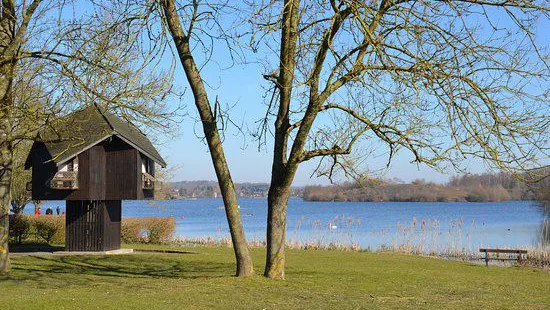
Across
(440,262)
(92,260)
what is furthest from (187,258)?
(440,262)

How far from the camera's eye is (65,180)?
23.9 metres

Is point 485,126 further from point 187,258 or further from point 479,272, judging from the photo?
point 187,258

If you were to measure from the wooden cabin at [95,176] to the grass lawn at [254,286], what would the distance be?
7.99ft

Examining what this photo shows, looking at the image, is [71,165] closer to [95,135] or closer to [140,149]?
[95,135]

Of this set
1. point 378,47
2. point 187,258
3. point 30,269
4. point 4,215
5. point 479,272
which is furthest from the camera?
point 187,258

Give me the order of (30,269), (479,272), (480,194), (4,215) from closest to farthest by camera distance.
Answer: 1. (4,215)
2. (30,269)
3. (479,272)
4. (480,194)

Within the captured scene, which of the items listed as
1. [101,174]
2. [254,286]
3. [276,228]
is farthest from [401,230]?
[254,286]

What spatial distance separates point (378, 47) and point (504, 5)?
255 centimetres

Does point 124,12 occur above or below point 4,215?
above

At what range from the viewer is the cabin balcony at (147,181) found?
25441 mm

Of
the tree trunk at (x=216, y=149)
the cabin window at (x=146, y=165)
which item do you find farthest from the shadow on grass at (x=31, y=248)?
the tree trunk at (x=216, y=149)

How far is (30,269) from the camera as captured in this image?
18.7 m

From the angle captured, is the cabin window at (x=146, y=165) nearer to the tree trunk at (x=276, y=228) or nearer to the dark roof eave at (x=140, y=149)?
the dark roof eave at (x=140, y=149)

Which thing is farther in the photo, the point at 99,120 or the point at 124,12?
the point at 99,120
